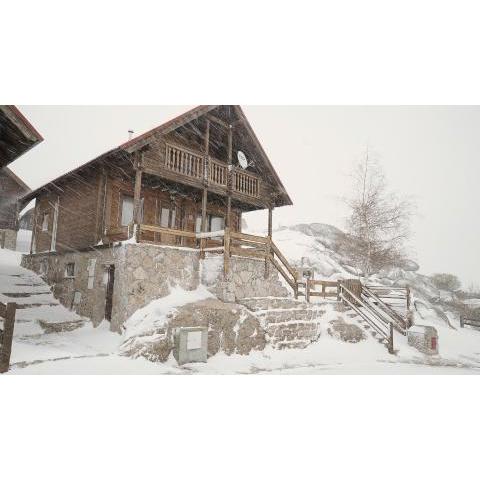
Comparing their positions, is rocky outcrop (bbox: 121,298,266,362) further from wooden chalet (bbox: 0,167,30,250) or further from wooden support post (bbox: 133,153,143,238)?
wooden chalet (bbox: 0,167,30,250)

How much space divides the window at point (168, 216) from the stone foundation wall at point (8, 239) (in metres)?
6.80

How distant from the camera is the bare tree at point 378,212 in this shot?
23.4 ft

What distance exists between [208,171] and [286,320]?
4461 mm

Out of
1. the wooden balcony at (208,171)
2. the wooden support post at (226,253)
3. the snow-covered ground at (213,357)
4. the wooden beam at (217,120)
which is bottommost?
the snow-covered ground at (213,357)

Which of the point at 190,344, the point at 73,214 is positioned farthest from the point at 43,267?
the point at 190,344

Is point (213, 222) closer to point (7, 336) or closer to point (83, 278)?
point (83, 278)

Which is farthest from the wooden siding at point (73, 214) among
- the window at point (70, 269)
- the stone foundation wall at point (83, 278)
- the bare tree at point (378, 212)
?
the bare tree at point (378, 212)

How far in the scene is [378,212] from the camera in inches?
283

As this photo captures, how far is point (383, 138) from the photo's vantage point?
6.98 meters

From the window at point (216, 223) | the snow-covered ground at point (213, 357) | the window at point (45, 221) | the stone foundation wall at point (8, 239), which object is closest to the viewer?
the snow-covered ground at point (213, 357)

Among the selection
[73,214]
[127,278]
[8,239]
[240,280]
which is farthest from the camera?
[8,239]

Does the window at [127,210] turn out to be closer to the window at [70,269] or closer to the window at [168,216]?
the window at [168,216]

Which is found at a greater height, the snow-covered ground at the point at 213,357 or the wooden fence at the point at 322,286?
the wooden fence at the point at 322,286
